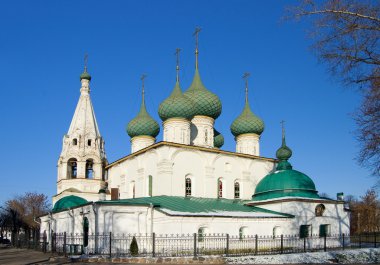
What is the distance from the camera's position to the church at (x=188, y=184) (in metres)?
20.5

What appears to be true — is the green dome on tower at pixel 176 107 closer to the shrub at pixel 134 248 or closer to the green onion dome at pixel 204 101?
the green onion dome at pixel 204 101

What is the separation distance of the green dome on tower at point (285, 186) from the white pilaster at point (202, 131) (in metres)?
4.12

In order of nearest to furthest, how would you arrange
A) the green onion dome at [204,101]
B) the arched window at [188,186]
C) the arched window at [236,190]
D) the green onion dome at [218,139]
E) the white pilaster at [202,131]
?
the arched window at [188,186]
the arched window at [236,190]
the white pilaster at [202,131]
the green onion dome at [204,101]
the green onion dome at [218,139]

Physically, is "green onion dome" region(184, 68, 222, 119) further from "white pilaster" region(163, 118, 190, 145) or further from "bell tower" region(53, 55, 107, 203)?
"bell tower" region(53, 55, 107, 203)

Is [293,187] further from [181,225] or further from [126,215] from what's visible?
[126,215]

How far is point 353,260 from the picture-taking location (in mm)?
18062

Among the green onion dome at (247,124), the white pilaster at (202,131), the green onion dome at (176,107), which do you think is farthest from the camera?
the green onion dome at (247,124)

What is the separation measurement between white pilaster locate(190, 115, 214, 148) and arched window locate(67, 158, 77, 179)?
9.32m

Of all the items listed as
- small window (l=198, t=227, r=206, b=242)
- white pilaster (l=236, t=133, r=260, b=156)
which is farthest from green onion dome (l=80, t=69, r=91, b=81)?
small window (l=198, t=227, r=206, b=242)

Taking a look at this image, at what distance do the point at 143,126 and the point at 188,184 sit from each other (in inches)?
253

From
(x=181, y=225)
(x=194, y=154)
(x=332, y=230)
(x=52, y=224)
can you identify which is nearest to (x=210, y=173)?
(x=194, y=154)

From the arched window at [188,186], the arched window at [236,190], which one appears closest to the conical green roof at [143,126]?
the arched window at [188,186]

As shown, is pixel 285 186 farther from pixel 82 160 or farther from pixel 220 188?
pixel 82 160

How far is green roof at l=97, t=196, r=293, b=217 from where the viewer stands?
67.3 ft
